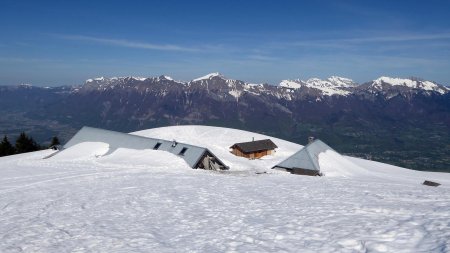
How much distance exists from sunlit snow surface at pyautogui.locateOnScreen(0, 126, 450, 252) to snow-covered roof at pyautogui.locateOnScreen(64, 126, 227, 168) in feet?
35.7

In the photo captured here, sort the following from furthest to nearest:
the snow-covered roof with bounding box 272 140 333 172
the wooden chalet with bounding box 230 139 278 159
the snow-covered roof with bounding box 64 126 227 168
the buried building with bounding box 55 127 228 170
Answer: the wooden chalet with bounding box 230 139 278 159 → the snow-covered roof with bounding box 272 140 333 172 → the snow-covered roof with bounding box 64 126 227 168 → the buried building with bounding box 55 127 228 170

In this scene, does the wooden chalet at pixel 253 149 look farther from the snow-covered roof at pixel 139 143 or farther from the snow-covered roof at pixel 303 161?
the snow-covered roof at pixel 139 143

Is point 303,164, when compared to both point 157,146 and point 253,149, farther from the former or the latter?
point 157,146

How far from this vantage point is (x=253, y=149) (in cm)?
6762

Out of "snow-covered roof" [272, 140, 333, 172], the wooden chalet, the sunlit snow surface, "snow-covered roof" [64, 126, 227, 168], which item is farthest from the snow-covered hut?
the sunlit snow surface

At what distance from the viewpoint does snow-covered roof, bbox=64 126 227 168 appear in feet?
174

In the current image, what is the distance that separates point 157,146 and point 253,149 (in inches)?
704

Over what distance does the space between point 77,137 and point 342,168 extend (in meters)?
45.7

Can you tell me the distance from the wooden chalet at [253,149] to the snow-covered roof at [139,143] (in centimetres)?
1414

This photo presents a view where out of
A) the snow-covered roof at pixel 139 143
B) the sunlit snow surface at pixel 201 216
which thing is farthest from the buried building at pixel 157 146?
the sunlit snow surface at pixel 201 216

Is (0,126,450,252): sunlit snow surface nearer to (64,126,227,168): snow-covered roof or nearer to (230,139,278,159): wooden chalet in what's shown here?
(64,126,227,168): snow-covered roof

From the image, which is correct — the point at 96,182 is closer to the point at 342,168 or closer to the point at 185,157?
the point at 185,157

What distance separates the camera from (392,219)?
58.2 ft

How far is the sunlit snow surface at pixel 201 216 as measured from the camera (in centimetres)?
1520
